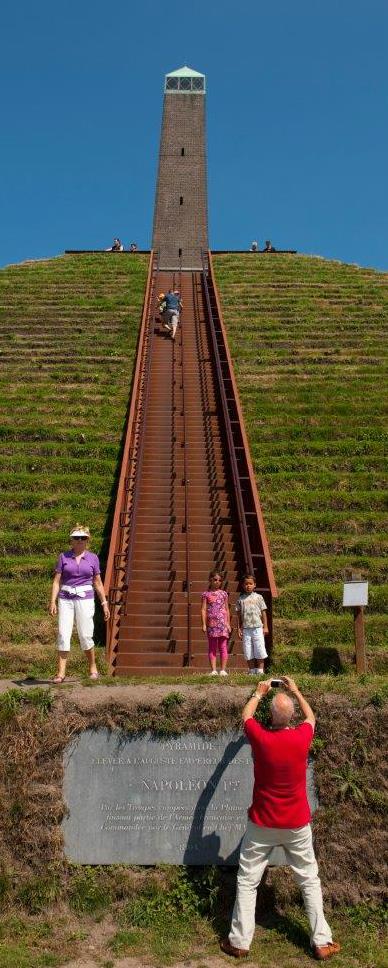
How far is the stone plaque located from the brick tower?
102 feet

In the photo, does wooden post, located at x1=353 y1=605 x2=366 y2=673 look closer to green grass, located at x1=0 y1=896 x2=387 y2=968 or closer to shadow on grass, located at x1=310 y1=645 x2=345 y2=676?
shadow on grass, located at x1=310 y1=645 x2=345 y2=676

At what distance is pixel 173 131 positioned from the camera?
4166 cm

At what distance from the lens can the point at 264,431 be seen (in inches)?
627

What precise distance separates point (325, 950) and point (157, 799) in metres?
1.44

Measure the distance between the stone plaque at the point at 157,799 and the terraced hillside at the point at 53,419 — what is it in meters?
4.55

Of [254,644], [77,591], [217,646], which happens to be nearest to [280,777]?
[77,591]

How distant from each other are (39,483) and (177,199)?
1147 inches

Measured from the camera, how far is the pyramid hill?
428 inches

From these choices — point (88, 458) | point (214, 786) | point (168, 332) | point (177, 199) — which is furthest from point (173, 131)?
point (214, 786)

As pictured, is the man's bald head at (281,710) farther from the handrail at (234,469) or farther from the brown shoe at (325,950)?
the handrail at (234,469)

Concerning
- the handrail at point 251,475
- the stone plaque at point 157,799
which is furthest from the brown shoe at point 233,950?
the handrail at point 251,475

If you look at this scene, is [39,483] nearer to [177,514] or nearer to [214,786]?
[177,514]

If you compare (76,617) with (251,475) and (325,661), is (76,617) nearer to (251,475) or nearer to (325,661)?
(325,661)

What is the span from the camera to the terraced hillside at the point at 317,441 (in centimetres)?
1068
